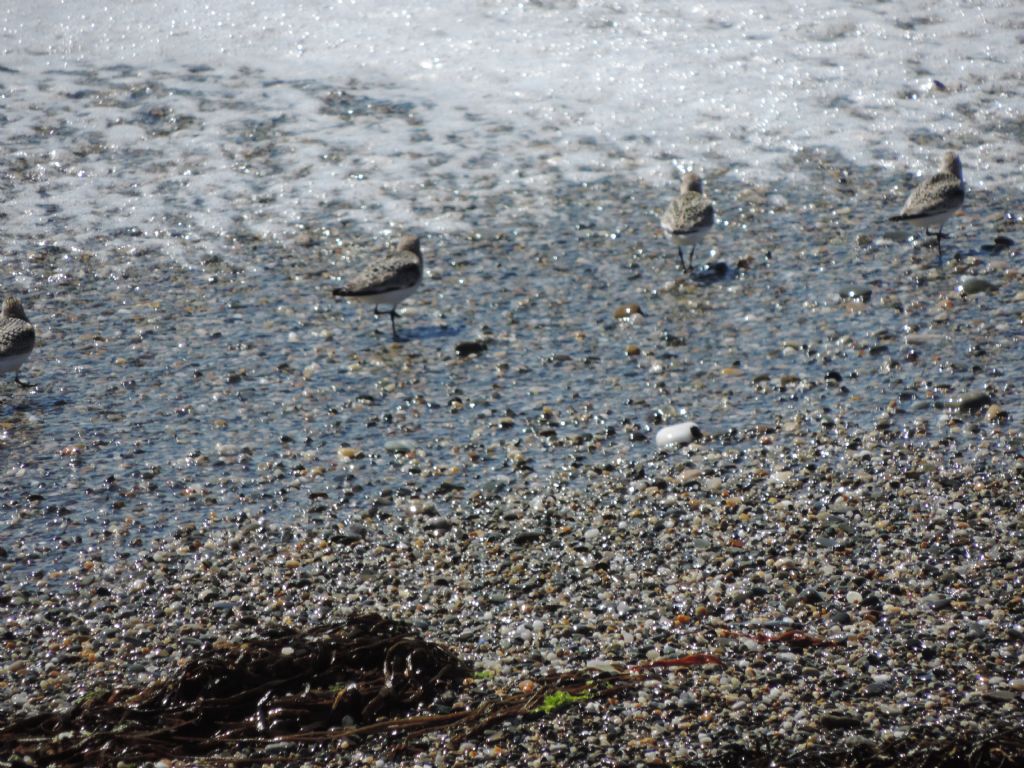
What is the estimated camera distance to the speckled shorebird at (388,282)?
9.67 m

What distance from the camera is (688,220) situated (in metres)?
10.4

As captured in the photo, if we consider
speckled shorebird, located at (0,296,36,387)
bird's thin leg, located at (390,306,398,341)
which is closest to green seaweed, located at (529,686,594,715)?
bird's thin leg, located at (390,306,398,341)

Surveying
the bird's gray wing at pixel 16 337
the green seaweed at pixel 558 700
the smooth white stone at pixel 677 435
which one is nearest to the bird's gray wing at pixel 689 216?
the smooth white stone at pixel 677 435

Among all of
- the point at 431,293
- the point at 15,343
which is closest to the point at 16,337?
the point at 15,343

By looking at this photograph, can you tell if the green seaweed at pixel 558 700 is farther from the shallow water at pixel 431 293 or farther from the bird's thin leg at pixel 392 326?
the bird's thin leg at pixel 392 326

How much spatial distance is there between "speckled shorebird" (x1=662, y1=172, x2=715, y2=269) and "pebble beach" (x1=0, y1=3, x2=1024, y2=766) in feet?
0.96

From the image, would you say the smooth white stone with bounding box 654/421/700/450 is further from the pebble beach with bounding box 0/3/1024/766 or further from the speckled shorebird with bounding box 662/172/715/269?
the speckled shorebird with bounding box 662/172/715/269

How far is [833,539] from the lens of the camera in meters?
6.58

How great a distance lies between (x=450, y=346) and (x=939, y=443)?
375cm

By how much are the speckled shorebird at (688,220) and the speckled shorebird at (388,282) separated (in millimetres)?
2210

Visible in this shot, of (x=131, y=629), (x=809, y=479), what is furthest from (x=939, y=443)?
(x=131, y=629)

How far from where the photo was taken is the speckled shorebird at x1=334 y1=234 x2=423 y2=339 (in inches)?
381

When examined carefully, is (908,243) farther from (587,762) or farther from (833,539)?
(587,762)

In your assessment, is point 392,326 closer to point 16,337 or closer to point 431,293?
point 431,293
